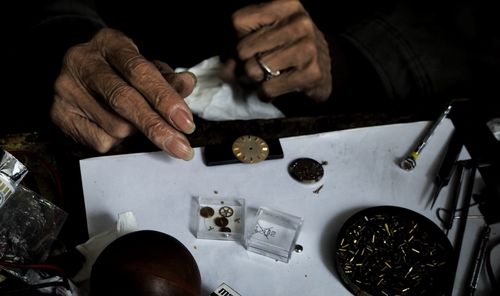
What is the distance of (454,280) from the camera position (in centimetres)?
66

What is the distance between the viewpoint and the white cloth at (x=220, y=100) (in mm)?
943

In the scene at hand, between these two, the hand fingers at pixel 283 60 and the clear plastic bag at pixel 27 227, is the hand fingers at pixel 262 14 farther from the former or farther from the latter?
the clear plastic bag at pixel 27 227

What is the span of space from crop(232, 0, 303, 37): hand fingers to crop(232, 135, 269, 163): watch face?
0.97 ft

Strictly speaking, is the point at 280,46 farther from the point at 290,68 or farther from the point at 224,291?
the point at 224,291

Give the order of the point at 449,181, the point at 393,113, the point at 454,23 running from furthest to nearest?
1. the point at 454,23
2. the point at 393,113
3. the point at 449,181

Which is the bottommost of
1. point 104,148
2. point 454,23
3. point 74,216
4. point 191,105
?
point 74,216

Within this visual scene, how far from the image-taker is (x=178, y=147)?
28.8 inches

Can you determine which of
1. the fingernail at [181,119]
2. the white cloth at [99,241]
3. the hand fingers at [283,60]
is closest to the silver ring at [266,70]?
the hand fingers at [283,60]

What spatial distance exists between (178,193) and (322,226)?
24 cm

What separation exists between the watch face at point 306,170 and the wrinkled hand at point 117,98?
0.58 feet

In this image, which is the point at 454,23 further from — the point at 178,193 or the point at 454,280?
the point at 178,193

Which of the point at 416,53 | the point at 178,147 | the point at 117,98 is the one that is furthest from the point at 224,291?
the point at 416,53

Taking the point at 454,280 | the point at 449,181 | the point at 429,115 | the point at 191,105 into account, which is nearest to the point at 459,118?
the point at 429,115

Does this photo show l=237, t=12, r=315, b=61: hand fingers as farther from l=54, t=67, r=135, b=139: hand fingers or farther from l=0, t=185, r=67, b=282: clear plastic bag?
l=0, t=185, r=67, b=282: clear plastic bag
